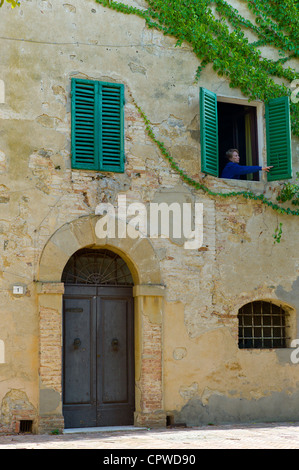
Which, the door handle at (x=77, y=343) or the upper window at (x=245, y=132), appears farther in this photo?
the upper window at (x=245, y=132)

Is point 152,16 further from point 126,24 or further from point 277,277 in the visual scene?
point 277,277

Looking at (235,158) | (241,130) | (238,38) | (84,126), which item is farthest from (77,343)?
(238,38)

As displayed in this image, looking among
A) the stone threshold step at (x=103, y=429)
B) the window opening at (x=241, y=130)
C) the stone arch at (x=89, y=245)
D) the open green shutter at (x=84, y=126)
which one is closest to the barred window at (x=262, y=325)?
the stone arch at (x=89, y=245)

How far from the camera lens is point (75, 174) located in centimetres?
1066

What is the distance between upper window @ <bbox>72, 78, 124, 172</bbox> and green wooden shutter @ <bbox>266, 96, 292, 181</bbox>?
259 centimetres

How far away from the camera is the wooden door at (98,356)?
34.5ft

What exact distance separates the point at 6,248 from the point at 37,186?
97 cm

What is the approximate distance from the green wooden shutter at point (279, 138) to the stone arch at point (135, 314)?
257 centimetres

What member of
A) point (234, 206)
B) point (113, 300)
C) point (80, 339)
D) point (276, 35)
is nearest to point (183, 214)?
point (234, 206)

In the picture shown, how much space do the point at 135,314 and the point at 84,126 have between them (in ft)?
9.21

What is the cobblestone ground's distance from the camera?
8.29 metres

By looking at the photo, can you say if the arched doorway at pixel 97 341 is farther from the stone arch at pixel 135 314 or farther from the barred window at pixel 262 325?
the barred window at pixel 262 325

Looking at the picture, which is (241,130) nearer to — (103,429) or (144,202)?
(144,202)

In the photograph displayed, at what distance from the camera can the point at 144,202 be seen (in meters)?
11.1
